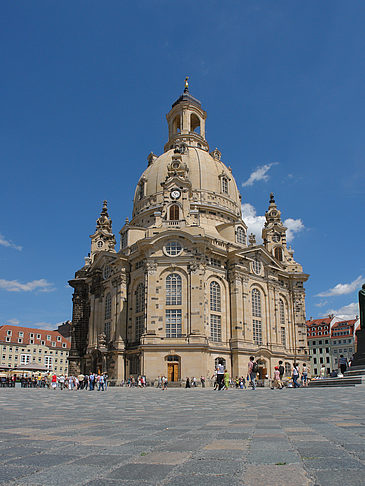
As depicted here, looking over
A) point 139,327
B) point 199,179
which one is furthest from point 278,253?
point 139,327

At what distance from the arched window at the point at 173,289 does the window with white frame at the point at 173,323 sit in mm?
1057

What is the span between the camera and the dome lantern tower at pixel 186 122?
78188 mm

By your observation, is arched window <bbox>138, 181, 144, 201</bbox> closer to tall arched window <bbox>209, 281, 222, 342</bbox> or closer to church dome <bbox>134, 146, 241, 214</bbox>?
church dome <bbox>134, 146, 241, 214</bbox>

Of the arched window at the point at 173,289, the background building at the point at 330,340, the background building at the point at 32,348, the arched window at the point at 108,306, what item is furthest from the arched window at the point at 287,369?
the background building at the point at 32,348

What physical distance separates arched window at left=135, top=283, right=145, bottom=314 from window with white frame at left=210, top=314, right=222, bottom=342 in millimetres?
8738

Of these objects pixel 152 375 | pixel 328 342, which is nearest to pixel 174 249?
pixel 152 375

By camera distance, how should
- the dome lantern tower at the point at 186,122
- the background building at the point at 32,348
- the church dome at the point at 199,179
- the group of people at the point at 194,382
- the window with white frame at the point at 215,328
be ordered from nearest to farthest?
the group of people at the point at 194,382 → the window with white frame at the point at 215,328 → the church dome at the point at 199,179 → the dome lantern tower at the point at 186,122 → the background building at the point at 32,348

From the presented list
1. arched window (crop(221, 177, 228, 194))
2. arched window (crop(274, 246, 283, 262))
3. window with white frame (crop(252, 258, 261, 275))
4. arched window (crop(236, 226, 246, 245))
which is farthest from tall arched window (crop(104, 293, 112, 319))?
arched window (crop(274, 246, 283, 262))

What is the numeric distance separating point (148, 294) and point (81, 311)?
25.3m

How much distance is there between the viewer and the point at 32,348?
9338 cm

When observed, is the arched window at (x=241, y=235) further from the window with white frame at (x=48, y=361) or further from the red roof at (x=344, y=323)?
the window with white frame at (x=48, y=361)

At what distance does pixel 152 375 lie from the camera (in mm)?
48906

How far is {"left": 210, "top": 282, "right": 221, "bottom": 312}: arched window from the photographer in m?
54.8

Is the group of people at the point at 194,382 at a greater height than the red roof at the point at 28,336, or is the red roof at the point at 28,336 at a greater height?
the red roof at the point at 28,336
